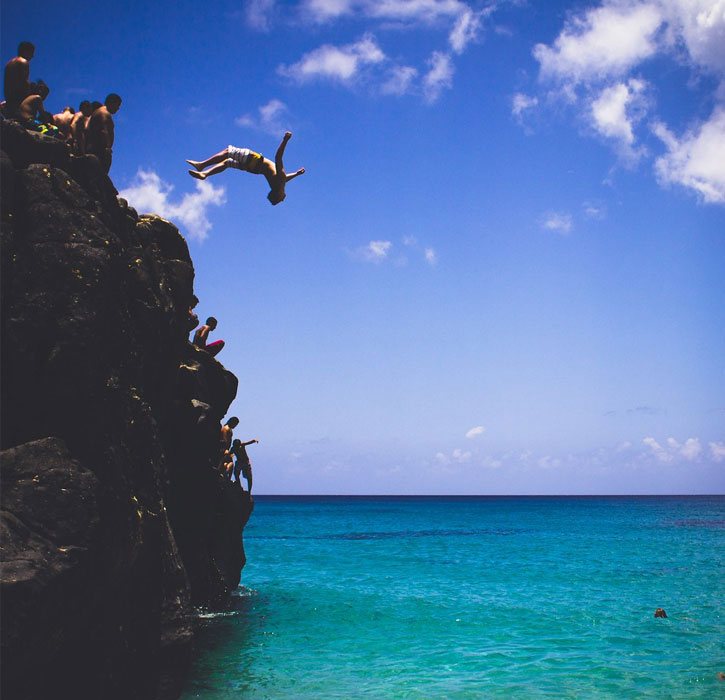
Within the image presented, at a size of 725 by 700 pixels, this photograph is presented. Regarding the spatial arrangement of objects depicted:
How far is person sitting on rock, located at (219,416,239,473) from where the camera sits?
18688 millimetres

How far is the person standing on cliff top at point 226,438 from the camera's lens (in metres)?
18.6

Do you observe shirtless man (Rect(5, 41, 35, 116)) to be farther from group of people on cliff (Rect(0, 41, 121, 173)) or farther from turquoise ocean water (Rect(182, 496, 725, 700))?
turquoise ocean water (Rect(182, 496, 725, 700))

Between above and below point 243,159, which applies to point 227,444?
below

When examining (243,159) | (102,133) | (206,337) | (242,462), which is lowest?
(242,462)

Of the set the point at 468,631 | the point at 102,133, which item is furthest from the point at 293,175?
the point at 468,631

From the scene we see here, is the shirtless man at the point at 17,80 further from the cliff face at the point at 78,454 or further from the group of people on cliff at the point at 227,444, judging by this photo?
the group of people on cliff at the point at 227,444

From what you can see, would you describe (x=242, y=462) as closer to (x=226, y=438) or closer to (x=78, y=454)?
(x=226, y=438)

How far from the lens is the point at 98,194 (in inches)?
348

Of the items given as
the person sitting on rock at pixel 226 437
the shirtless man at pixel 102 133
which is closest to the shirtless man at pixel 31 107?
the shirtless man at pixel 102 133

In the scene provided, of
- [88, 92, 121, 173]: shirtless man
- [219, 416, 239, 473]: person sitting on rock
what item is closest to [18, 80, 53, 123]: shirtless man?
[88, 92, 121, 173]: shirtless man

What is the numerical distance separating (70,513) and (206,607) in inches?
483

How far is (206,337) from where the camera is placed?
17.6m

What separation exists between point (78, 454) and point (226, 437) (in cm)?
1211

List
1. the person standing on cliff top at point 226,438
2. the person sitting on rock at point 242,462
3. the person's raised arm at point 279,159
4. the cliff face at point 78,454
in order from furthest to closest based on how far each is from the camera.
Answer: the person sitting on rock at point 242,462 < the person standing on cliff top at point 226,438 < the person's raised arm at point 279,159 < the cliff face at point 78,454
